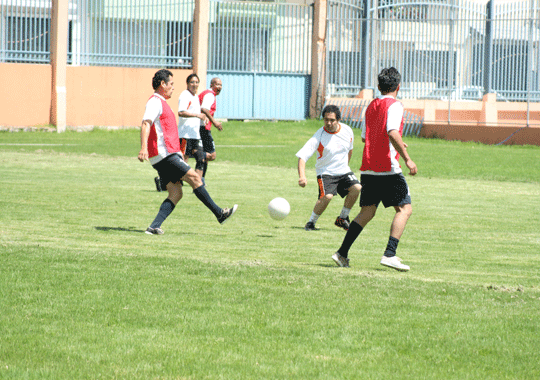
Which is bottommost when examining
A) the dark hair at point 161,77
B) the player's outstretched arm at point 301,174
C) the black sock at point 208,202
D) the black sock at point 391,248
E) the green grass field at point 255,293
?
the green grass field at point 255,293

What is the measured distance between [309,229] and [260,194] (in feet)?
11.5

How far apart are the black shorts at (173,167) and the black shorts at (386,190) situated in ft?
8.22

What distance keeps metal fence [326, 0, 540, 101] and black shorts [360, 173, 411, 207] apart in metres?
21.9

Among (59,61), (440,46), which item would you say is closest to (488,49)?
(440,46)

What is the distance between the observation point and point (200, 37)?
29500 millimetres

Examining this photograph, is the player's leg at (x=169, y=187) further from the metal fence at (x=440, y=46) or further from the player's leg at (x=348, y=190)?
the metal fence at (x=440, y=46)

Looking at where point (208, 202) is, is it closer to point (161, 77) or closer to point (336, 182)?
point (161, 77)

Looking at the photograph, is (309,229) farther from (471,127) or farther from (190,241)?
(471,127)

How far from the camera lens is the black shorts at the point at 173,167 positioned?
9.04 metres

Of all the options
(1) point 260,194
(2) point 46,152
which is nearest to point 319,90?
(2) point 46,152

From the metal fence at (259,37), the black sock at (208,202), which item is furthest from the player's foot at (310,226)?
the metal fence at (259,37)

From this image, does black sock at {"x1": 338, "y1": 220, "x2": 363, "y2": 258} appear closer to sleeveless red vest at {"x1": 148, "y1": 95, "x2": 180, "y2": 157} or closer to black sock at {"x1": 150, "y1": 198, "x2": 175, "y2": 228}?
black sock at {"x1": 150, "y1": 198, "x2": 175, "y2": 228}

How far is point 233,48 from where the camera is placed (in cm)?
3117

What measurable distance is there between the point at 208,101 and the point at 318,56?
18.7m
